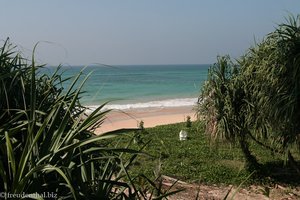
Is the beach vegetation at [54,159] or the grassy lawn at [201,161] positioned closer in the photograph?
the beach vegetation at [54,159]

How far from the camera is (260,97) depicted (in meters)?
6.99

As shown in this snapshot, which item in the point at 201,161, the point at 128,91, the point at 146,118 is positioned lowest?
the point at 128,91

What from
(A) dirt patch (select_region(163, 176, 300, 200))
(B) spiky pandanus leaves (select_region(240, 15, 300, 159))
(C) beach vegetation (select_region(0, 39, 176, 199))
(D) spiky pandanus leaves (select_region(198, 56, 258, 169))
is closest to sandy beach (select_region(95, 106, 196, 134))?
(D) spiky pandanus leaves (select_region(198, 56, 258, 169))

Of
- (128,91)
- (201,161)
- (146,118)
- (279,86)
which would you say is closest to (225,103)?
(279,86)

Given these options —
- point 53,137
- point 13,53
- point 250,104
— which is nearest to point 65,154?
point 53,137

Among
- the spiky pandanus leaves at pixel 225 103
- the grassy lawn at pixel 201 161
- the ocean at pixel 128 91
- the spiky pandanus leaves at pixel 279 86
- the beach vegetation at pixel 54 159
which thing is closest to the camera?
the beach vegetation at pixel 54 159

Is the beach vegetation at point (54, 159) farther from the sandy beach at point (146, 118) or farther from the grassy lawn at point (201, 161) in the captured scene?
the sandy beach at point (146, 118)

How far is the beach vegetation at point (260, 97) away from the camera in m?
6.16

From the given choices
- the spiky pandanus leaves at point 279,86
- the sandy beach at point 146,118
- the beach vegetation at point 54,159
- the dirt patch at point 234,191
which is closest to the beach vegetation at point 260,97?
the spiky pandanus leaves at point 279,86

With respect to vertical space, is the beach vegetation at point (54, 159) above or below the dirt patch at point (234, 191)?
above

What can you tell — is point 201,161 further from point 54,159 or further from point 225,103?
point 54,159

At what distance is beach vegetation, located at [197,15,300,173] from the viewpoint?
6164mm

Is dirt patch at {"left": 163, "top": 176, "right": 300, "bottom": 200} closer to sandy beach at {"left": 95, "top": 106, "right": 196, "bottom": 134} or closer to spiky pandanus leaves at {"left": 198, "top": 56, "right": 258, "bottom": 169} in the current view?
spiky pandanus leaves at {"left": 198, "top": 56, "right": 258, "bottom": 169}

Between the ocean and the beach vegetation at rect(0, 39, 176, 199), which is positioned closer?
the beach vegetation at rect(0, 39, 176, 199)
